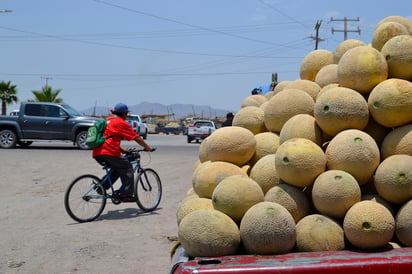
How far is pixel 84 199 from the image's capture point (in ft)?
24.3

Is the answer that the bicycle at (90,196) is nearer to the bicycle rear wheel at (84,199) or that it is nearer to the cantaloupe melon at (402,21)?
the bicycle rear wheel at (84,199)

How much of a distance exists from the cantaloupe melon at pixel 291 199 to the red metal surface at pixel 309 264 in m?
0.54

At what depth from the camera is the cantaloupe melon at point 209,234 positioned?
273 centimetres

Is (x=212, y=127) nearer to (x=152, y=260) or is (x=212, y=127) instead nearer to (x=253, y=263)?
(x=152, y=260)

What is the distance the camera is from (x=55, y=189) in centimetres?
1040

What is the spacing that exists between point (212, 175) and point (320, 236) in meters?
1.02

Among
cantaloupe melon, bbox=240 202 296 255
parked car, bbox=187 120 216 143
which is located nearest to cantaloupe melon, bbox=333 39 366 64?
cantaloupe melon, bbox=240 202 296 255

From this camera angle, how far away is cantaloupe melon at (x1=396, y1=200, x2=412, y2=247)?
2.80m

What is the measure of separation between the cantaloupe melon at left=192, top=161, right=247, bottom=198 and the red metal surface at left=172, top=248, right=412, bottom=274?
39.8 inches

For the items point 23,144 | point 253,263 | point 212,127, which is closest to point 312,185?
point 253,263

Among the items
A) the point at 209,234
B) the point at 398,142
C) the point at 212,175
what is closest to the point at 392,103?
the point at 398,142

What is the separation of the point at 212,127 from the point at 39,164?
15.6 meters

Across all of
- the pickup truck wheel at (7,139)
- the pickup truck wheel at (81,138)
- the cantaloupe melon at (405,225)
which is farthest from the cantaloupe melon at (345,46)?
the pickup truck wheel at (7,139)

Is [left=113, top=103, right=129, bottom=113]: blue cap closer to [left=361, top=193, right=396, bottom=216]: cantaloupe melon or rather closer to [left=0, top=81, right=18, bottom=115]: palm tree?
[left=361, top=193, right=396, bottom=216]: cantaloupe melon
